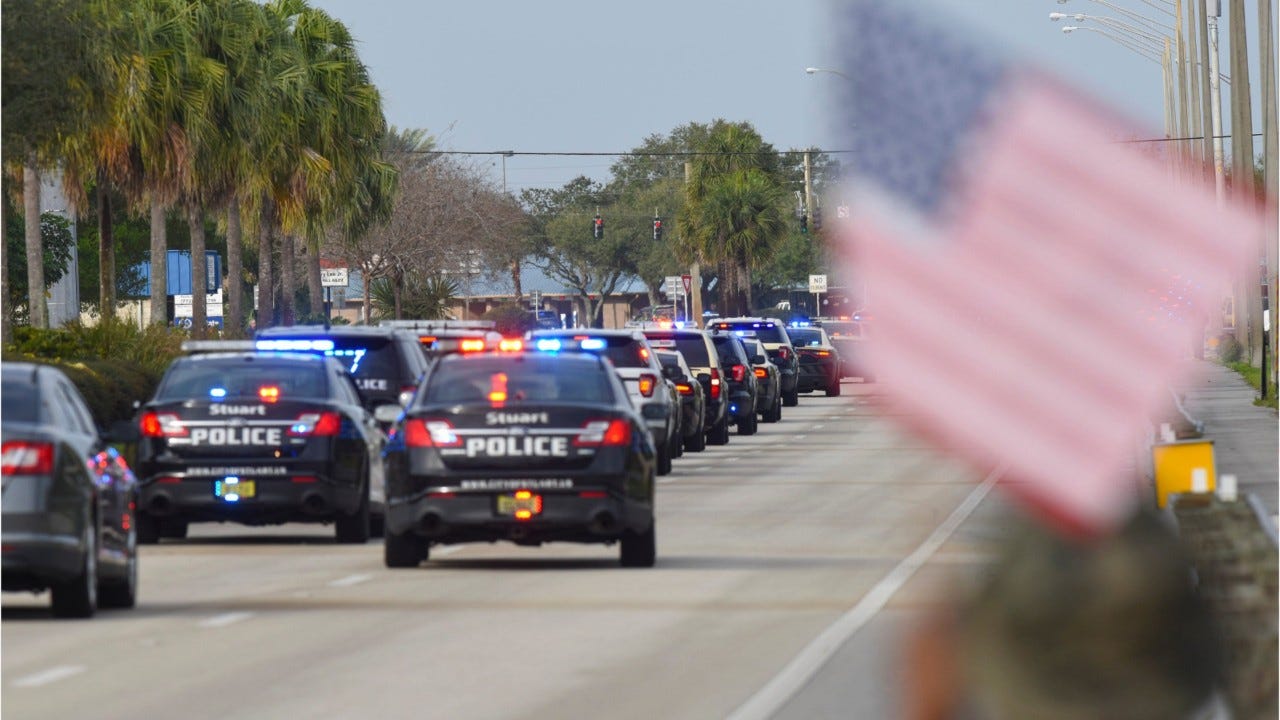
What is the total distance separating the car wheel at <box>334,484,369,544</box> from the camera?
1947 centimetres

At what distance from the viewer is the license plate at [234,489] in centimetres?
1884

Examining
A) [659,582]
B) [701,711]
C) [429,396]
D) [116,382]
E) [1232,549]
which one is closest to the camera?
[1232,549]

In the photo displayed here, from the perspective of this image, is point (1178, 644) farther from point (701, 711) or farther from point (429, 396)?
point (429, 396)

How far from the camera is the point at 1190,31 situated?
72562 millimetres

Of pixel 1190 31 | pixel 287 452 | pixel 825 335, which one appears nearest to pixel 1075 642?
pixel 287 452

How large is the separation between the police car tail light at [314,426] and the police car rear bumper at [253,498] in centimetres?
31

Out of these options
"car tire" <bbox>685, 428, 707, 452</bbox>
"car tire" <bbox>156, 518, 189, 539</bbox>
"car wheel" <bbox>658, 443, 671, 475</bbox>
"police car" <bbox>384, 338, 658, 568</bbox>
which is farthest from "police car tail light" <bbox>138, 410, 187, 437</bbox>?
"car tire" <bbox>685, 428, 707, 452</bbox>

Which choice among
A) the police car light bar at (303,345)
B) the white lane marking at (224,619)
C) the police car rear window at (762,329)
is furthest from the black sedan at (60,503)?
the police car rear window at (762,329)

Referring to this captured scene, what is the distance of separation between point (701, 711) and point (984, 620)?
767 cm

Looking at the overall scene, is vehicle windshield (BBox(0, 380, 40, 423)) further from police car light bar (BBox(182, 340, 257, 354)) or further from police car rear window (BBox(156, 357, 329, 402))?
police car light bar (BBox(182, 340, 257, 354))

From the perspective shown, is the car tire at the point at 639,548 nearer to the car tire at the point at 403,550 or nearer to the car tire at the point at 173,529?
the car tire at the point at 403,550

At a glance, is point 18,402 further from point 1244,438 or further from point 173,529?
point 1244,438

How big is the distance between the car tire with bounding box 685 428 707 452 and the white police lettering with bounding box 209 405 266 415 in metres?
16.2

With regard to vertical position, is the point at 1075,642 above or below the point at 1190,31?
below
